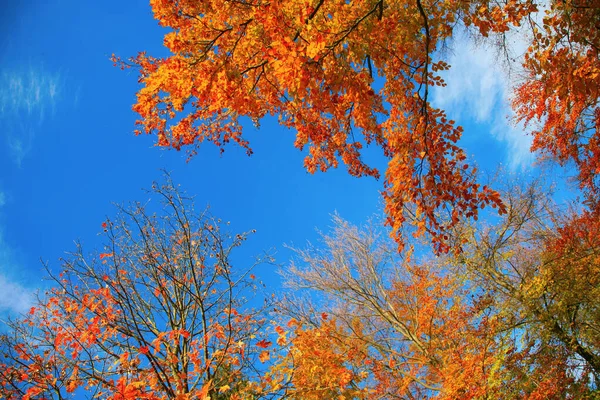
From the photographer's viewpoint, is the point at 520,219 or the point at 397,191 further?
the point at 520,219

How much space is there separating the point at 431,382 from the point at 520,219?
5285mm

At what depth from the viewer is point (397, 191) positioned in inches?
176

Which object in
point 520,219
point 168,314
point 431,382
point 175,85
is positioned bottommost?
point 431,382

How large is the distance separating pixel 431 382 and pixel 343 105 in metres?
7.90

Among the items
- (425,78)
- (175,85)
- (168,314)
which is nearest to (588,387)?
(425,78)

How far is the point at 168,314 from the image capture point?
23.6 ft

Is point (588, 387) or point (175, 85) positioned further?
point (588, 387)

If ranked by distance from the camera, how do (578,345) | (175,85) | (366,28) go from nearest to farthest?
1. (366,28)
2. (175,85)
3. (578,345)

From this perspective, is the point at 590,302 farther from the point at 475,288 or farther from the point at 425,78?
the point at 425,78

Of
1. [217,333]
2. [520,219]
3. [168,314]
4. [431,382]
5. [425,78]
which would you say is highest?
[520,219]

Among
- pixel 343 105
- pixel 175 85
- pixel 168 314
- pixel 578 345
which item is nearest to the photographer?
pixel 175 85

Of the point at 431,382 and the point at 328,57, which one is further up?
the point at 328,57

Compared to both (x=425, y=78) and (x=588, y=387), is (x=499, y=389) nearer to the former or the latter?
(x=588, y=387)

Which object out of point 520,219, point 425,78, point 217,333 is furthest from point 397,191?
point 520,219
